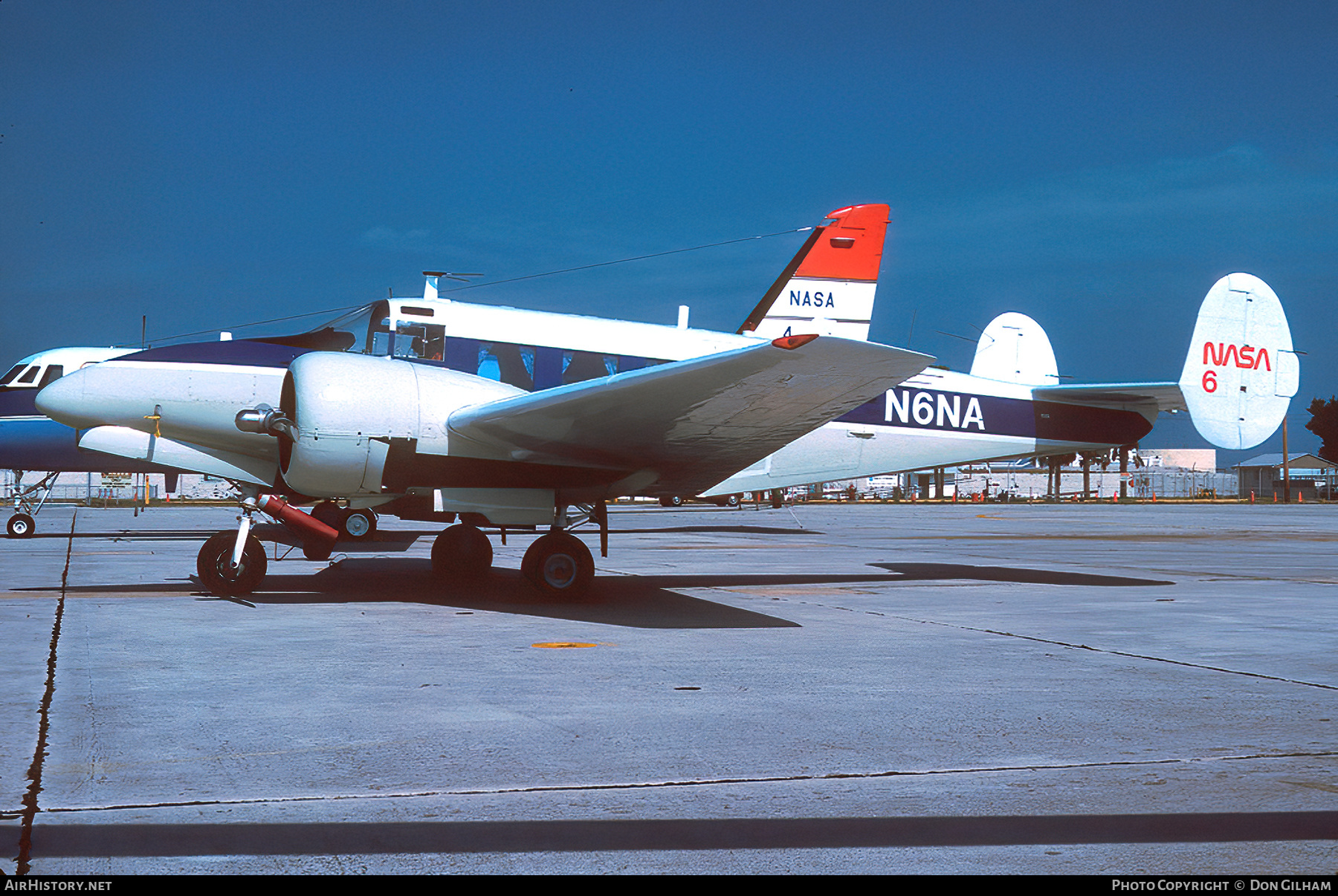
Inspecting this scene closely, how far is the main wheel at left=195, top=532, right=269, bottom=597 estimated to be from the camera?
37.1 feet

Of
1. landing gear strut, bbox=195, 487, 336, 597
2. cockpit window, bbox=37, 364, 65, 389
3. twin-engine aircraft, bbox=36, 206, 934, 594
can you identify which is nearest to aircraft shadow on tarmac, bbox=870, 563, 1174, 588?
twin-engine aircraft, bbox=36, 206, 934, 594

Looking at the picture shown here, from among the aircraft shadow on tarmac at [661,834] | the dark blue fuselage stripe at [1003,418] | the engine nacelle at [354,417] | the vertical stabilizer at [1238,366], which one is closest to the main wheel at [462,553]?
the engine nacelle at [354,417]

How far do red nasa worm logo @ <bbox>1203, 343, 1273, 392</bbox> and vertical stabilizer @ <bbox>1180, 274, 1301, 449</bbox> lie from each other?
0.03ft

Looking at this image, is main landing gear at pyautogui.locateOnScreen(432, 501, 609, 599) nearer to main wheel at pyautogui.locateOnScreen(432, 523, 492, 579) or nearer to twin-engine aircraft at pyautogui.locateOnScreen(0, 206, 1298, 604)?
twin-engine aircraft at pyautogui.locateOnScreen(0, 206, 1298, 604)

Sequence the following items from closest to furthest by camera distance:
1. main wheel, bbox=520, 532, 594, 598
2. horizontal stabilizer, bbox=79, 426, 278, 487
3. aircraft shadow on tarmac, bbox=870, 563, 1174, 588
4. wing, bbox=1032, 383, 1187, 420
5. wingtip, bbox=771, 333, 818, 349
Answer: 1. wingtip, bbox=771, 333, 818, 349
2. main wheel, bbox=520, 532, 594, 598
3. horizontal stabilizer, bbox=79, 426, 278, 487
4. aircraft shadow on tarmac, bbox=870, 563, 1174, 588
5. wing, bbox=1032, 383, 1187, 420

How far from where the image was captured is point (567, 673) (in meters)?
7.02

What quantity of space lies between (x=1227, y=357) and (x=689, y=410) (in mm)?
8780

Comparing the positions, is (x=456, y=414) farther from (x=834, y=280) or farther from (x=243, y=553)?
(x=834, y=280)

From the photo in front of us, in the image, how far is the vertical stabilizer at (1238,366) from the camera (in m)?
14.7

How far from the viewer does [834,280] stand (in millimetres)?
21141

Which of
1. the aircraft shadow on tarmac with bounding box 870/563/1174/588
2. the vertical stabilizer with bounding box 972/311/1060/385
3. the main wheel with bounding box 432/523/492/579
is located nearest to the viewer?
the main wheel with bounding box 432/523/492/579

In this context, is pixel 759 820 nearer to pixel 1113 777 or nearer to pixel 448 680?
pixel 1113 777

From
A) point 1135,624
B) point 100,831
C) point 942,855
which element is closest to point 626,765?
point 942,855

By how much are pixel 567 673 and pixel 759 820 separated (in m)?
3.25
